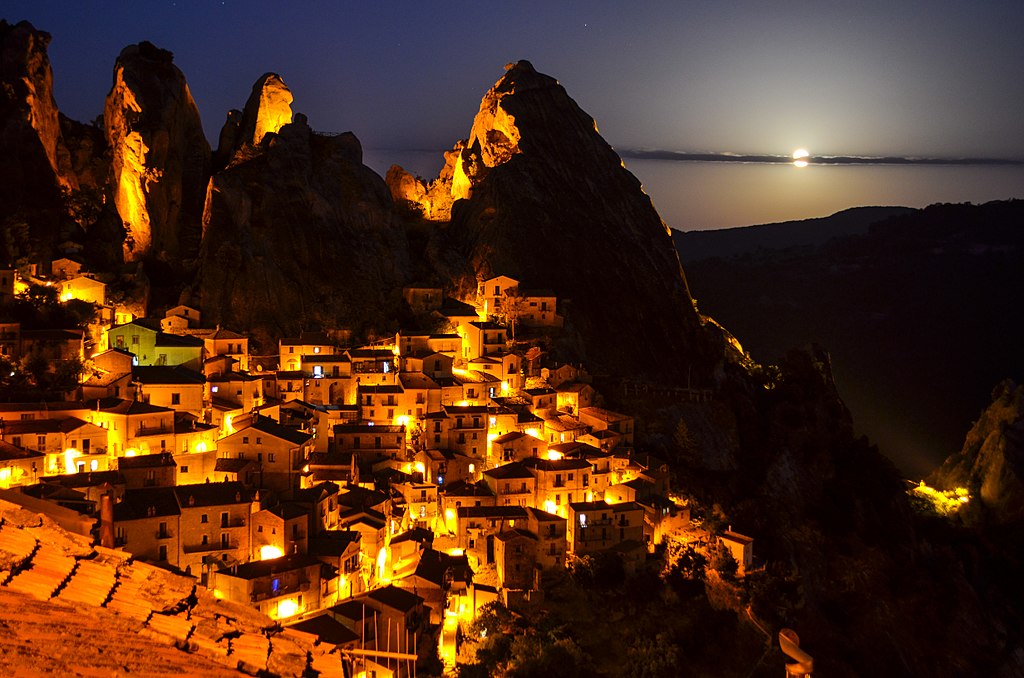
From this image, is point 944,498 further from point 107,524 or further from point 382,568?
point 107,524

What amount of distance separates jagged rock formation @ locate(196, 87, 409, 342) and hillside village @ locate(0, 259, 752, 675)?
3201mm

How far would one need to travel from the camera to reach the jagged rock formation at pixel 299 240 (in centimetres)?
4019

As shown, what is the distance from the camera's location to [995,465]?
4678 centimetres

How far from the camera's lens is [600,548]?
88.2 feet

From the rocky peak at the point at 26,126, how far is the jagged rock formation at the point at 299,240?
7668 mm

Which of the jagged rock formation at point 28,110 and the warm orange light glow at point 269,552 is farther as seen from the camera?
the jagged rock formation at point 28,110

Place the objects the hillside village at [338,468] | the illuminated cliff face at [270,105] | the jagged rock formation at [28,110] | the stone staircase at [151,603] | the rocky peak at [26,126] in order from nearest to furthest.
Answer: the stone staircase at [151,603]
the hillside village at [338,468]
the rocky peak at [26,126]
the jagged rock formation at [28,110]
the illuminated cliff face at [270,105]

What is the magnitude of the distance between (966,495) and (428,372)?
34047 mm

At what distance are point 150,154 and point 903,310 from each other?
75.1 metres

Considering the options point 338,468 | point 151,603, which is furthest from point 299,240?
point 151,603

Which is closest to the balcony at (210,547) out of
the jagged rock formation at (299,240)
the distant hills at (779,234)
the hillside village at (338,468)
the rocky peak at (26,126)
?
the hillside village at (338,468)

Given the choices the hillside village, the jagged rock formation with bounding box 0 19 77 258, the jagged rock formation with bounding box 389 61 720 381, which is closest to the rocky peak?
the jagged rock formation with bounding box 0 19 77 258

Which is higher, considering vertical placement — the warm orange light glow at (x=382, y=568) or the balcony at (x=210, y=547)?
the balcony at (x=210, y=547)

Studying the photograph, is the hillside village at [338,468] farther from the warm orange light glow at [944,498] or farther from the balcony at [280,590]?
the warm orange light glow at [944,498]
